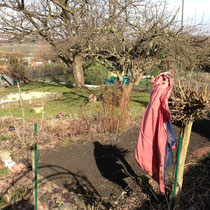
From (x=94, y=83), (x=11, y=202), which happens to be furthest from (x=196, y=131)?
(x=94, y=83)

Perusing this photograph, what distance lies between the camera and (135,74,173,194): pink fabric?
8.63ft

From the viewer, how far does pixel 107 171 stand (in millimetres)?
4242

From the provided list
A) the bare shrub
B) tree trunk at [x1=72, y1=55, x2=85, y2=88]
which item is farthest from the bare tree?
the bare shrub

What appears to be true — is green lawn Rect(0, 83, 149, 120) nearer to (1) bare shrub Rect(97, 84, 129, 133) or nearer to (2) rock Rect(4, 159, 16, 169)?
(1) bare shrub Rect(97, 84, 129, 133)

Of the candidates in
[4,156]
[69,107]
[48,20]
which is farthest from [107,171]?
[48,20]

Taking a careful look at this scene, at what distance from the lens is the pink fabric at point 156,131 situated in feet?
8.63

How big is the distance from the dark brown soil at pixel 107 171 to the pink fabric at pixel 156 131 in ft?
1.50

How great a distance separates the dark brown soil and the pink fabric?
1.50 ft

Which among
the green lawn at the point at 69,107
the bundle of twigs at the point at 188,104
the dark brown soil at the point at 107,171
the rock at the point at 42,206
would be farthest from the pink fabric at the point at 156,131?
the green lawn at the point at 69,107

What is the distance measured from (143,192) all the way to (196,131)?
326cm

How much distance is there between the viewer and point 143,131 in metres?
2.92

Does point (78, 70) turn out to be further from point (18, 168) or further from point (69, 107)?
point (18, 168)

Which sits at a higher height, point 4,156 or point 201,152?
point 201,152

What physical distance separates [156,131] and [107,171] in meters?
1.80
